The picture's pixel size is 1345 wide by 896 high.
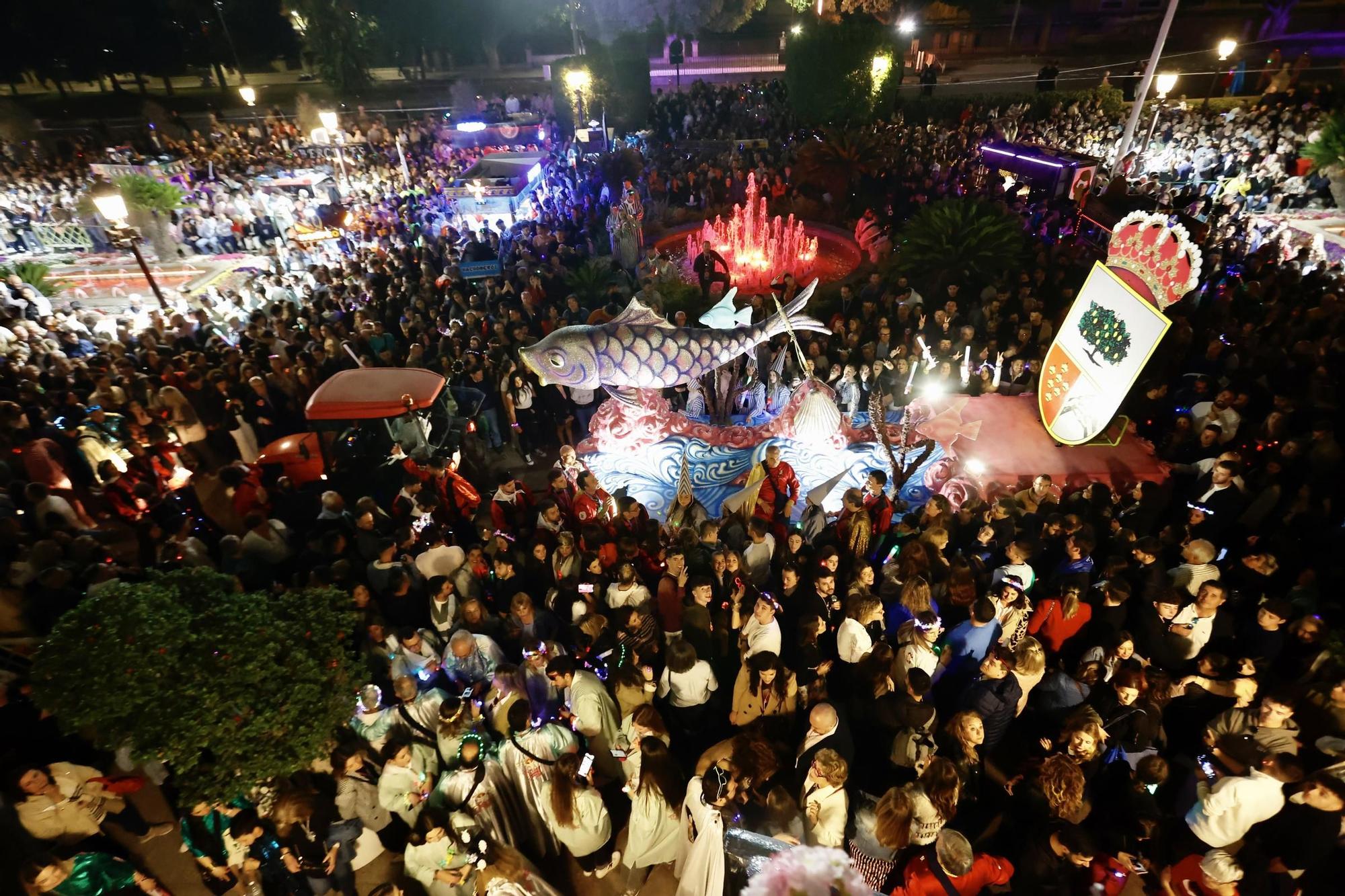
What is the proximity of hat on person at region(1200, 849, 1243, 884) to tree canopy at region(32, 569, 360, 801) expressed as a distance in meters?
4.57

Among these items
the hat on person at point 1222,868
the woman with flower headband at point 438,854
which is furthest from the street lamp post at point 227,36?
the hat on person at point 1222,868

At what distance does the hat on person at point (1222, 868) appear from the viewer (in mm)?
3145

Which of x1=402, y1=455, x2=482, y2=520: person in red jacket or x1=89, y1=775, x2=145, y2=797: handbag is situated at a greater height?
x1=402, y1=455, x2=482, y2=520: person in red jacket

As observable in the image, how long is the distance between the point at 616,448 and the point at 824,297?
5.68 metres

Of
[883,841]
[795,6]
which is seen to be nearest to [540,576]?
[883,841]

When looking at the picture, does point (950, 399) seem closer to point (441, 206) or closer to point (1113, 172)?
point (1113, 172)

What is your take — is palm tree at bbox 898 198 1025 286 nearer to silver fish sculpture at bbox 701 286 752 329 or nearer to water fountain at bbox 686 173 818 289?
water fountain at bbox 686 173 818 289

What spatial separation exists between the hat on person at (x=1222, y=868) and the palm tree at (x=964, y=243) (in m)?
8.92

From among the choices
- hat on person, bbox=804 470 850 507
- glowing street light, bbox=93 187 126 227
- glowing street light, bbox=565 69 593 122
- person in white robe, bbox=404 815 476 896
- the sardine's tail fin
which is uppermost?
glowing street light, bbox=565 69 593 122

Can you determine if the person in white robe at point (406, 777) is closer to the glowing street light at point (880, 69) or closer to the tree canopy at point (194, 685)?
the tree canopy at point (194, 685)

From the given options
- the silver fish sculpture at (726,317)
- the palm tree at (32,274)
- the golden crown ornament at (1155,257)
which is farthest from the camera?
the palm tree at (32,274)

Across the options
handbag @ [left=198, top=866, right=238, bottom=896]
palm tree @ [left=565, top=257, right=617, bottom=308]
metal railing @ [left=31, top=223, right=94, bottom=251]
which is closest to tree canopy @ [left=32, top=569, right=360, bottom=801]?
handbag @ [left=198, top=866, right=238, bottom=896]

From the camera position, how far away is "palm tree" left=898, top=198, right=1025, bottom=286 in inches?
407

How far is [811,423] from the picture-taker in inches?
295
